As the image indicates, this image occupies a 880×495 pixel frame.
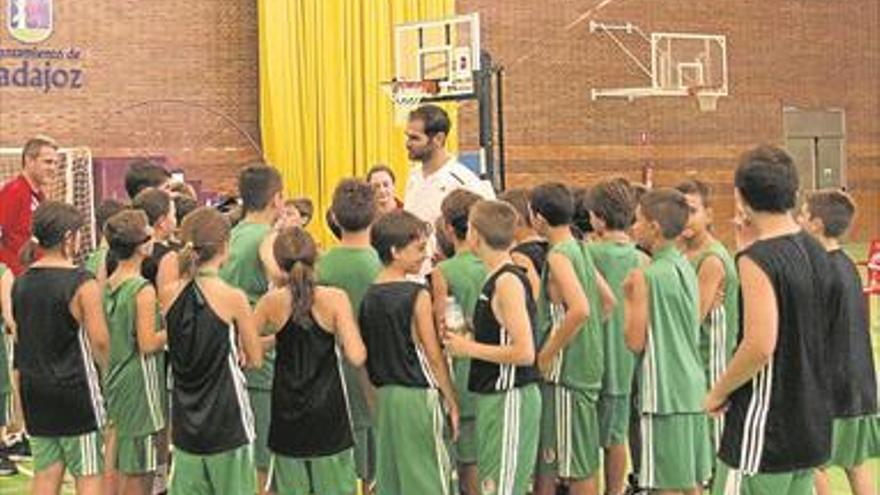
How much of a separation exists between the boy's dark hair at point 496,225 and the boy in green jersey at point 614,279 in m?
0.76

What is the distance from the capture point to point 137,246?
532 cm

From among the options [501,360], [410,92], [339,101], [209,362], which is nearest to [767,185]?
[501,360]

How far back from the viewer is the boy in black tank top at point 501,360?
15.4 ft

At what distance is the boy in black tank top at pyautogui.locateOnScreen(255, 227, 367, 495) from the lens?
4742mm

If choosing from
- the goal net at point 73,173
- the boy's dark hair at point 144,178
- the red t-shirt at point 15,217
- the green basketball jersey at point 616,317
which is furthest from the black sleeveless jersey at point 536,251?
the goal net at point 73,173

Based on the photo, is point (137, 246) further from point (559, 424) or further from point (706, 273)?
point (706, 273)

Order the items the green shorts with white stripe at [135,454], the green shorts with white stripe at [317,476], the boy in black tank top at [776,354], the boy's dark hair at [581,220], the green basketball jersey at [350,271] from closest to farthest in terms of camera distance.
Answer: the boy in black tank top at [776,354]
the green shorts with white stripe at [317,476]
the green basketball jersey at [350,271]
the green shorts with white stripe at [135,454]
the boy's dark hair at [581,220]

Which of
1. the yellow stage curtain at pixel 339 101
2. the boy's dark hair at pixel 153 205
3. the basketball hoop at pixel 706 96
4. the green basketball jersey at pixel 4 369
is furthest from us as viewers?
the basketball hoop at pixel 706 96

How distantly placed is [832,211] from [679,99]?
17509 millimetres

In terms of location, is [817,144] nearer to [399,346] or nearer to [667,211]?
[667,211]

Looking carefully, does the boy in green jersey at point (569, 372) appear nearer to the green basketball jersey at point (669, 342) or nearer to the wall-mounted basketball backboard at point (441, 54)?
the green basketball jersey at point (669, 342)

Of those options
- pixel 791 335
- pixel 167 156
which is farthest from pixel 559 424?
pixel 167 156

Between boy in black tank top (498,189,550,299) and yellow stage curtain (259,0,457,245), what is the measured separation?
42.9ft

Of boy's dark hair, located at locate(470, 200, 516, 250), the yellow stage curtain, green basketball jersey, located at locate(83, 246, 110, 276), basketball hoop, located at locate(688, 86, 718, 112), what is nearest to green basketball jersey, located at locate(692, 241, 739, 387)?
boy's dark hair, located at locate(470, 200, 516, 250)
